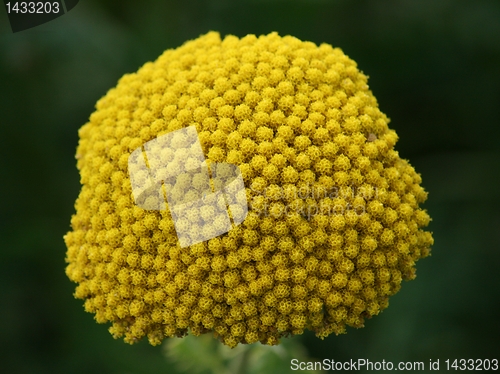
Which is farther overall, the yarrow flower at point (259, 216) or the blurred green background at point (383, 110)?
the blurred green background at point (383, 110)

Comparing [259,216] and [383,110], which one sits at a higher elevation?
[383,110]

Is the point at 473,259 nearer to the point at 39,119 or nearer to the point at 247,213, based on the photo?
the point at 247,213

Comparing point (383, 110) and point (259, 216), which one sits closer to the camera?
point (259, 216)

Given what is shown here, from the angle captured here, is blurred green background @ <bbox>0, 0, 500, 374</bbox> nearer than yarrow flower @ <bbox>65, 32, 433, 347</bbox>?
No

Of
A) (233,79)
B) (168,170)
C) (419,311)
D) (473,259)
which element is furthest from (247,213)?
(473,259)
